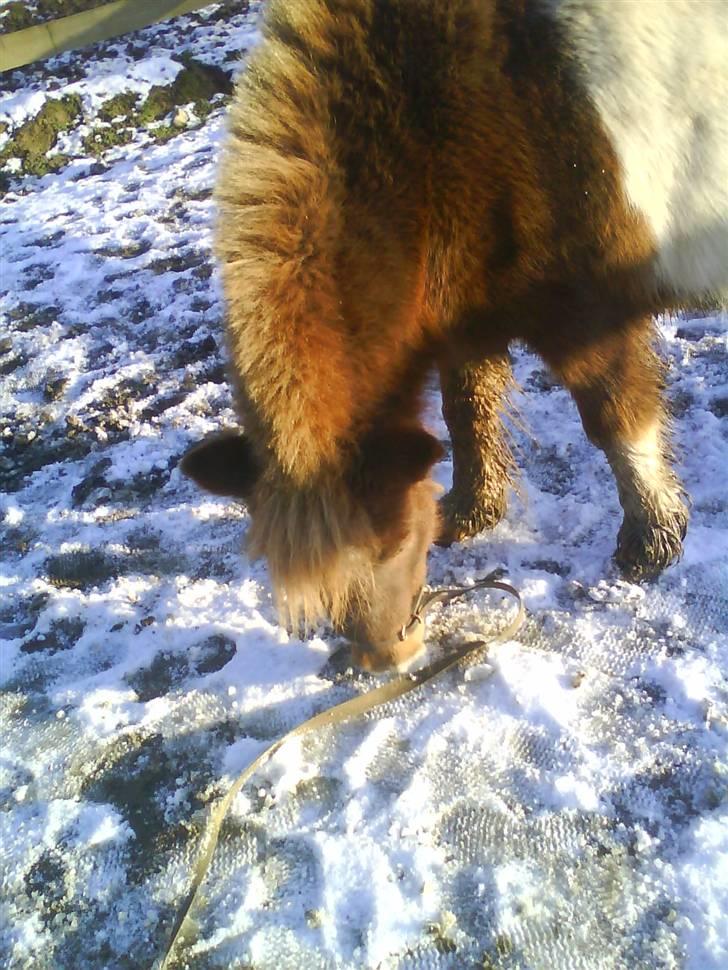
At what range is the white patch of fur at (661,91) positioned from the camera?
1873 mm

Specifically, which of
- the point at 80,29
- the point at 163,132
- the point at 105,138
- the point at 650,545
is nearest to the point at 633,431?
the point at 650,545

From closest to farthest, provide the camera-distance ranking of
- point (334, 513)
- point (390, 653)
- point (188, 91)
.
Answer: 1. point (334, 513)
2. point (390, 653)
3. point (188, 91)

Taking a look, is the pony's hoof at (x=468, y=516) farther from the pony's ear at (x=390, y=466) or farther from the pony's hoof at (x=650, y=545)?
the pony's ear at (x=390, y=466)

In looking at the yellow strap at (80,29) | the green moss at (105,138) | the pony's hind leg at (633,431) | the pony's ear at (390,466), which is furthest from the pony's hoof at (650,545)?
the yellow strap at (80,29)

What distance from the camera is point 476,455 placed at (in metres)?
2.77

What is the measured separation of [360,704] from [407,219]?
1381 mm

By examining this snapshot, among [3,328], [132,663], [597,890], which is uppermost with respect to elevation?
[3,328]

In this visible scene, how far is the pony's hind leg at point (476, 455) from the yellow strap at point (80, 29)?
20.0ft

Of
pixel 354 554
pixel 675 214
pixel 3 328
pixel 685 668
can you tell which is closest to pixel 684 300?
pixel 675 214

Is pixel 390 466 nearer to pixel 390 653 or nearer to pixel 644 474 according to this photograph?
pixel 390 653

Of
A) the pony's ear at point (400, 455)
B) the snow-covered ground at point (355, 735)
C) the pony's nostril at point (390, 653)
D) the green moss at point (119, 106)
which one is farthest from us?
the green moss at point (119, 106)

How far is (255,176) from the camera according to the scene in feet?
5.76

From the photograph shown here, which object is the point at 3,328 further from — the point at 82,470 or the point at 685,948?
the point at 685,948

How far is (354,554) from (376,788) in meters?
0.73
